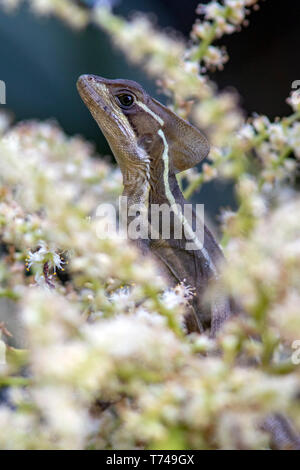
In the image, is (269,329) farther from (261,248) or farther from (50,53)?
(50,53)

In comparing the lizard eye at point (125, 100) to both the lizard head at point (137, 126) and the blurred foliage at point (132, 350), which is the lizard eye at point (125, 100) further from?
the blurred foliage at point (132, 350)

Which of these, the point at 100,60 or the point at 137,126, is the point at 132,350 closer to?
the point at 137,126

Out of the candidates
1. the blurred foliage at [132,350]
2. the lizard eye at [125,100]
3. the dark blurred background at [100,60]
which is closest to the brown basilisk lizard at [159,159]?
the lizard eye at [125,100]

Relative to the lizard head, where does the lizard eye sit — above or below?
above

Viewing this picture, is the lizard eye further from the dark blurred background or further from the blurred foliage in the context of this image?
the dark blurred background

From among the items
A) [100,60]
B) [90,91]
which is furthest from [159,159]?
[100,60]

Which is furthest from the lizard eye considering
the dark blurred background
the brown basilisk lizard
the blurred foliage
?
the dark blurred background

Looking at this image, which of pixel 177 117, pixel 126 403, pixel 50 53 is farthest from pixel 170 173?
pixel 50 53

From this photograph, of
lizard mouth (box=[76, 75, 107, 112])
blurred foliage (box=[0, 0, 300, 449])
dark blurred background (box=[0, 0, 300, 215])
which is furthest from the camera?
dark blurred background (box=[0, 0, 300, 215])
